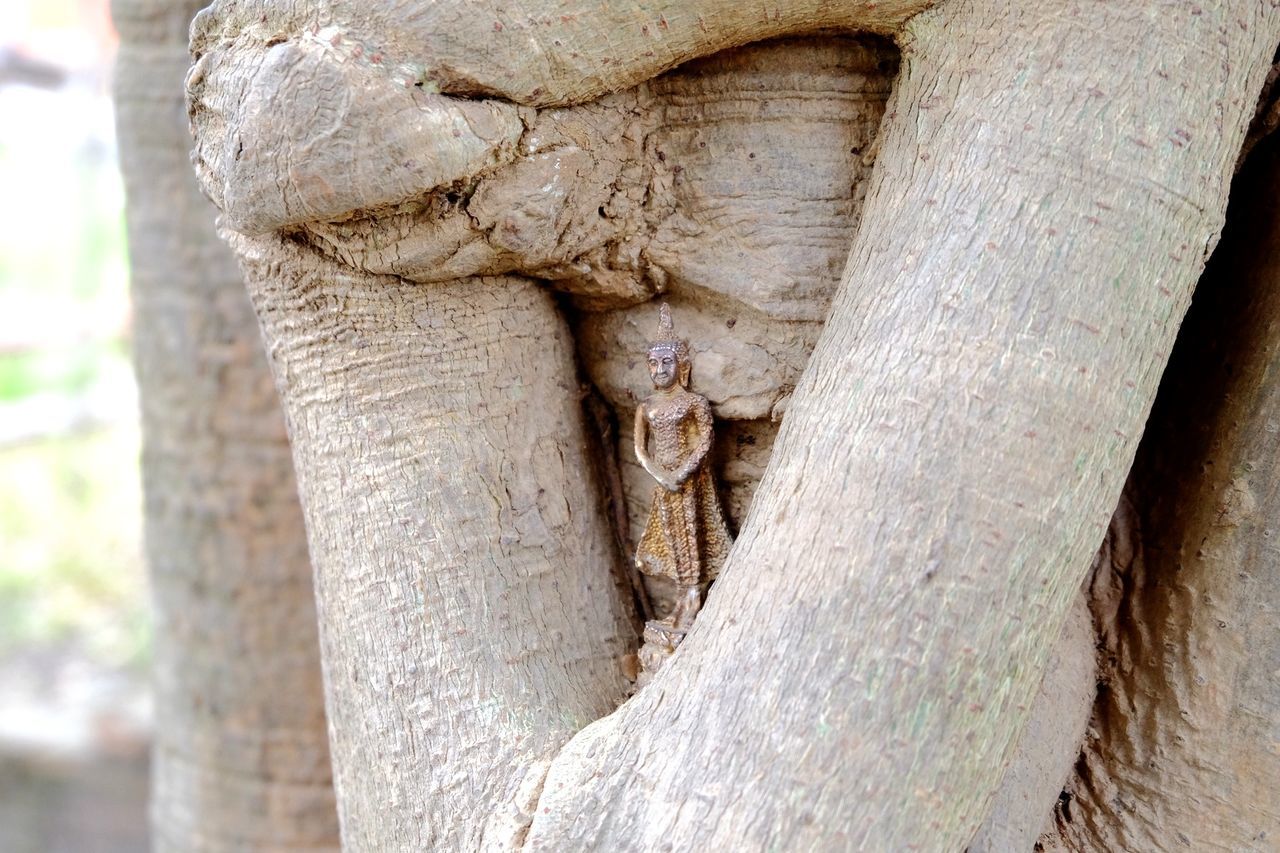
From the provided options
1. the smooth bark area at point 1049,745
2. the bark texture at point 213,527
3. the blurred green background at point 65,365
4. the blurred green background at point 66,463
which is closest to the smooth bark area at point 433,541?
the smooth bark area at point 1049,745

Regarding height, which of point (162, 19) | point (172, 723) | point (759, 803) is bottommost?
point (172, 723)

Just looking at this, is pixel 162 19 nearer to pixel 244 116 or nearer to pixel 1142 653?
pixel 244 116

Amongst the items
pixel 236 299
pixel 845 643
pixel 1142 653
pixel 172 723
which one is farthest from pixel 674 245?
pixel 172 723

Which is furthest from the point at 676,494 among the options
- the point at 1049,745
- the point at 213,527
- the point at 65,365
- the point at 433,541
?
the point at 65,365

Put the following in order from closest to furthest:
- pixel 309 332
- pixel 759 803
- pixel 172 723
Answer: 1. pixel 759 803
2. pixel 309 332
3. pixel 172 723

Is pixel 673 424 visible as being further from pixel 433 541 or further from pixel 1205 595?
pixel 1205 595

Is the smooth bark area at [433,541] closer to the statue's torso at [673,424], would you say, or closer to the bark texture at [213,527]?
the statue's torso at [673,424]

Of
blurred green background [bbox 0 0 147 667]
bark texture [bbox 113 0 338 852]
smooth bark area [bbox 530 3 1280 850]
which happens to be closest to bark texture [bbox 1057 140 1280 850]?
smooth bark area [bbox 530 3 1280 850]
